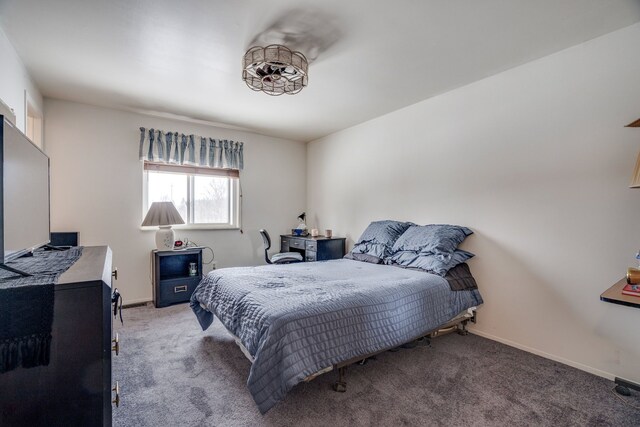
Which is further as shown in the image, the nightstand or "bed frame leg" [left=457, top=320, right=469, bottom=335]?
the nightstand

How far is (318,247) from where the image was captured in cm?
417

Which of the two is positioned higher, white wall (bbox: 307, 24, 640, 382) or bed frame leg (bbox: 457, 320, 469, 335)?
white wall (bbox: 307, 24, 640, 382)

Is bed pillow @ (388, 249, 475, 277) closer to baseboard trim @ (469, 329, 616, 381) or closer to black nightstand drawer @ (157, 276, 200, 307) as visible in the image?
baseboard trim @ (469, 329, 616, 381)

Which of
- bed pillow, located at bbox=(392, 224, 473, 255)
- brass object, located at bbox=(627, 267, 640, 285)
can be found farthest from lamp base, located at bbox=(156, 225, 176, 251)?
brass object, located at bbox=(627, 267, 640, 285)

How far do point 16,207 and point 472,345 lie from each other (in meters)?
3.27

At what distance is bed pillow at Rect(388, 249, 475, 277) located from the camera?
8.95ft

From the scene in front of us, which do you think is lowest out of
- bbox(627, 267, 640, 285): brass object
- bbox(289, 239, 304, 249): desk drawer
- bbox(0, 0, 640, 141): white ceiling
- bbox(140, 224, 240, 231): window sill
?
bbox(289, 239, 304, 249): desk drawer

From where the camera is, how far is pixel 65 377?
38.0 inches

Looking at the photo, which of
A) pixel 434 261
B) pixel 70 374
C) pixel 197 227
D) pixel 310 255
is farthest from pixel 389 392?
pixel 197 227

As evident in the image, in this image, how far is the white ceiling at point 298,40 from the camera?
1.92 meters

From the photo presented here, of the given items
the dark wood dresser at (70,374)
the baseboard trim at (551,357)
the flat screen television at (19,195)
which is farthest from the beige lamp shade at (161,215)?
the baseboard trim at (551,357)

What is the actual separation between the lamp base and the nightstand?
70 mm

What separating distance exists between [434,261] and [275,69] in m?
2.19

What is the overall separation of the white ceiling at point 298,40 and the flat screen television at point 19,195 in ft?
3.57
